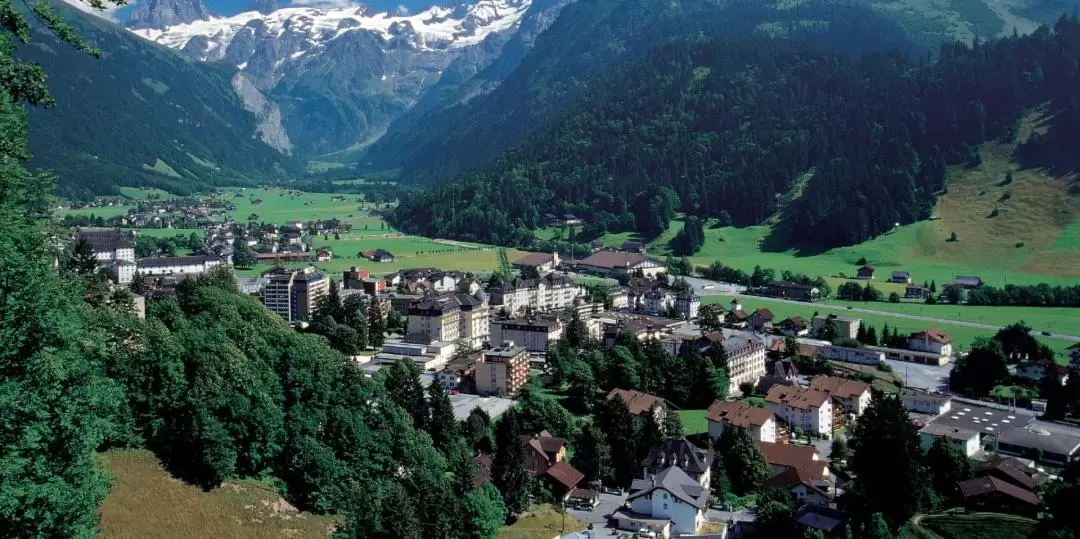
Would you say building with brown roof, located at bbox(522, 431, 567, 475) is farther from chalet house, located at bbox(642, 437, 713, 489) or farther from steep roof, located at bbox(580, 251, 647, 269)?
steep roof, located at bbox(580, 251, 647, 269)

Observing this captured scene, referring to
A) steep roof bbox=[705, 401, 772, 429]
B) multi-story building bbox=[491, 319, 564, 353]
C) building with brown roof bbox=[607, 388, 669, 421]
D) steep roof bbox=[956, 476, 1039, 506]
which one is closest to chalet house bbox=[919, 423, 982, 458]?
steep roof bbox=[956, 476, 1039, 506]

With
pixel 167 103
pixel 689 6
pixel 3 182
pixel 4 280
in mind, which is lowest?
pixel 4 280

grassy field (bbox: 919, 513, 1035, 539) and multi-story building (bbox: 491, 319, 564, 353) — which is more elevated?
multi-story building (bbox: 491, 319, 564, 353)

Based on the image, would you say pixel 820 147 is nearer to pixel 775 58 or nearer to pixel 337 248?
pixel 775 58

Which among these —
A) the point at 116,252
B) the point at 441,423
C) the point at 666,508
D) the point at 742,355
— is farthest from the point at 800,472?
the point at 116,252

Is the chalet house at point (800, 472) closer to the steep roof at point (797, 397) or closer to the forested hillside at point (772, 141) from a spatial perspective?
the steep roof at point (797, 397)

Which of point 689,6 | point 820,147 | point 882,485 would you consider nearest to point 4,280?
point 882,485

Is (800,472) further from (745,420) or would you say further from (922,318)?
(922,318)
